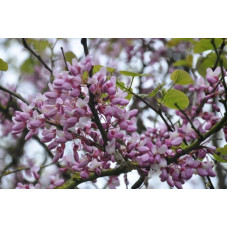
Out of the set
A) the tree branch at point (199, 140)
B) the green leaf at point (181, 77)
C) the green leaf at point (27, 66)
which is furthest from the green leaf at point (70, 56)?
the green leaf at point (27, 66)

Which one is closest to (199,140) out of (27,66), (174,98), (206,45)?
(174,98)

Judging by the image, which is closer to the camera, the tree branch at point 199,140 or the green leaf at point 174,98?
the tree branch at point 199,140

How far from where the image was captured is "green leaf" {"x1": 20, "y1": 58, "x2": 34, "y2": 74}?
1795 mm

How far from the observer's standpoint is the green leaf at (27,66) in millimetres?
1795

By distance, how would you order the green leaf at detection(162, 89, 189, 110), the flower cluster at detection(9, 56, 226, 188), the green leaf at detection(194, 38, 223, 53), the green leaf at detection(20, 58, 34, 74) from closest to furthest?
the flower cluster at detection(9, 56, 226, 188), the green leaf at detection(162, 89, 189, 110), the green leaf at detection(194, 38, 223, 53), the green leaf at detection(20, 58, 34, 74)

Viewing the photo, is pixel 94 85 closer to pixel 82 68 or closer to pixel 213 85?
pixel 82 68

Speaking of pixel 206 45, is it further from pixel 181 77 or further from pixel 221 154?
pixel 221 154

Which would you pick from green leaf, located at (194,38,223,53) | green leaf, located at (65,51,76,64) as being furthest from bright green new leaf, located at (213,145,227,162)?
green leaf, located at (65,51,76,64)

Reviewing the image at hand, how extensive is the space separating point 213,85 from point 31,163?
1004 millimetres

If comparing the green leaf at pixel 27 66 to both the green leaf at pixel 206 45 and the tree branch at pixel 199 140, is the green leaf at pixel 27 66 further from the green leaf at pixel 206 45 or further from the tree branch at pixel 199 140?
the tree branch at pixel 199 140

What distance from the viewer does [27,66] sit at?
6.05 feet

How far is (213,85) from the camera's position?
906 mm

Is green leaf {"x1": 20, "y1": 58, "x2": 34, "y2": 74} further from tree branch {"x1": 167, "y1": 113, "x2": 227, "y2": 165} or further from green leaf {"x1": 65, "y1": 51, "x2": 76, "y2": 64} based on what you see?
tree branch {"x1": 167, "y1": 113, "x2": 227, "y2": 165}
